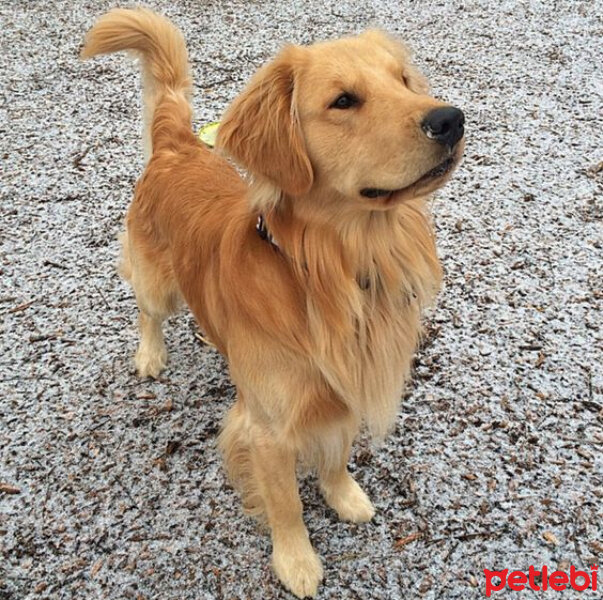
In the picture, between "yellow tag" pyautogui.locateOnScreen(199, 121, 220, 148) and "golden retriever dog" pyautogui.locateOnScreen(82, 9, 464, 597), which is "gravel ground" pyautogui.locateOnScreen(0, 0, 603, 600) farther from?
"golden retriever dog" pyautogui.locateOnScreen(82, 9, 464, 597)

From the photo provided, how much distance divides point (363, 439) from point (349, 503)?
368 mm

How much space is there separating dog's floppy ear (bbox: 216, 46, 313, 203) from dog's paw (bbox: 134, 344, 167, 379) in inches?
59.9

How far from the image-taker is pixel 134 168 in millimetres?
4418

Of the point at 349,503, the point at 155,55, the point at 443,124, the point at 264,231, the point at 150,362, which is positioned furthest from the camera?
the point at 150,362

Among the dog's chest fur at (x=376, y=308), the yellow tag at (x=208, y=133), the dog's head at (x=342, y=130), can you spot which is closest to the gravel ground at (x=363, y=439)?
the yellow tag at (x=208, y=133)

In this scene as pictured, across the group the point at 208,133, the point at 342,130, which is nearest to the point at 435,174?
the point at 342,130

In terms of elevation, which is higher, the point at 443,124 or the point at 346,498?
the point at 443,124

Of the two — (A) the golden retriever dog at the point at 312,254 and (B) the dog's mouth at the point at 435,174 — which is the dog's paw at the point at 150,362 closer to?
(A) the golden retriever dog at the point at 312,254

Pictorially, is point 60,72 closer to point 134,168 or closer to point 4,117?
point 4,117

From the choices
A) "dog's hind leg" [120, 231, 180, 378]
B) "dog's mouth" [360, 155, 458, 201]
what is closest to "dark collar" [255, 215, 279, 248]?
"dog's mouth" [360, 155, 458, 201]

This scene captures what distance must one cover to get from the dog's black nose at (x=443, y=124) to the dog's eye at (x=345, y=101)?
0.77 feet

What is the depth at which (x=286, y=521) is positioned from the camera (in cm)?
225

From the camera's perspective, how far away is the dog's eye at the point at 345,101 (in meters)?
1.67

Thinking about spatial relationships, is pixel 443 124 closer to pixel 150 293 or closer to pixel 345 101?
pixel 345 101
